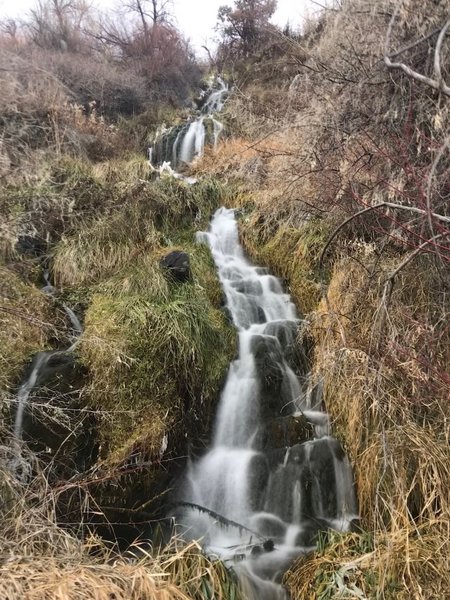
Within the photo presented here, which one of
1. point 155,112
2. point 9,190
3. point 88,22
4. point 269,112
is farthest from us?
point 88,22

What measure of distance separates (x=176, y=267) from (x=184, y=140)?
7.53 meters

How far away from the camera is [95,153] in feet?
32.6

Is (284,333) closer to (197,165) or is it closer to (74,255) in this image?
(74,255)

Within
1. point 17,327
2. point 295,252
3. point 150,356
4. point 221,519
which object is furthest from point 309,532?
point 295,252

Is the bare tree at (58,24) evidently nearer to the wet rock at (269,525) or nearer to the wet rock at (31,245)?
the wet rock at (31,245)

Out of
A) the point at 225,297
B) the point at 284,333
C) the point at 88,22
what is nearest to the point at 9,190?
the point at 225,297

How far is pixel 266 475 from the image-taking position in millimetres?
4129

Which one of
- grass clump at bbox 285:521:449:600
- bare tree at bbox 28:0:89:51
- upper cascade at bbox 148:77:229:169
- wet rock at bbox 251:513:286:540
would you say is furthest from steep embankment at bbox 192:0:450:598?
bare tree at bbox 28:0:89:51

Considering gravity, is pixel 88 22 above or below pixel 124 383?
above

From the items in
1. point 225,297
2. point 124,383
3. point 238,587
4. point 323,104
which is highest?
point 323,104

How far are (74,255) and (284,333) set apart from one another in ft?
9.95

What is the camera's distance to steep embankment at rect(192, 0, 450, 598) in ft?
9.85

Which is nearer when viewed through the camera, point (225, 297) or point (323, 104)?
point (323, 104)

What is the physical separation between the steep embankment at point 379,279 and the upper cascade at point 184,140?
5471 mm
